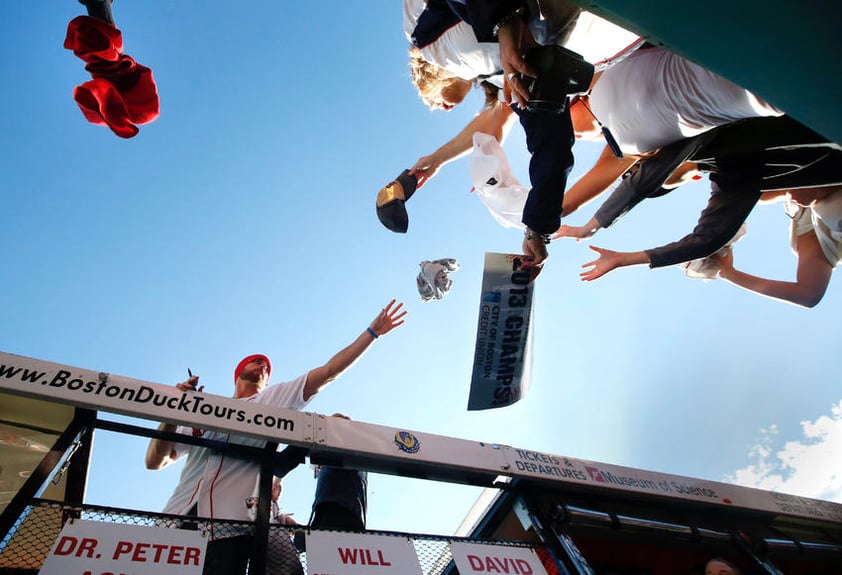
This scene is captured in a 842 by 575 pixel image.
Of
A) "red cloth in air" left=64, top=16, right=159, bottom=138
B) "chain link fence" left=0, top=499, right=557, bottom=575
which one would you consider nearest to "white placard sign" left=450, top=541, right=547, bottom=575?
"chain link fence" left=0, top=499, right=557, bottom=575

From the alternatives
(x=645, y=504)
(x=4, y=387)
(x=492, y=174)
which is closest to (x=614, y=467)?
(x=645, y=504)

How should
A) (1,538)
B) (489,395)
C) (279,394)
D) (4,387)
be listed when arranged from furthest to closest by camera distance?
(279,394)
(489,395)
(4,387)
(1,538)

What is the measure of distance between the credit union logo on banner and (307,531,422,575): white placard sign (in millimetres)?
403

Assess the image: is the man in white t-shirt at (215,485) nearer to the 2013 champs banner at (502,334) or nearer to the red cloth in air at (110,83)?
the 2013 champs banner at (502,334)

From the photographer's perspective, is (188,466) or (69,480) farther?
(188,466)

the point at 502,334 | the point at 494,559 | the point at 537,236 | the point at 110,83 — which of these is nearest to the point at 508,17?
the point at 537,236

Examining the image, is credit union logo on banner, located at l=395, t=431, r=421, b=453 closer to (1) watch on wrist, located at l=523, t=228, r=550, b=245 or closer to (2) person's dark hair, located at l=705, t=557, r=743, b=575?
(1) watch on wrist, located at l=523, t=228, r=550, b=245

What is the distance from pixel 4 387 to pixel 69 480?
0.48 meters

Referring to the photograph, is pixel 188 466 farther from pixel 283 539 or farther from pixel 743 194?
pixel 743 194

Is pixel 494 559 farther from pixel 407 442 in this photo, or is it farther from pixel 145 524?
pixel 145 524

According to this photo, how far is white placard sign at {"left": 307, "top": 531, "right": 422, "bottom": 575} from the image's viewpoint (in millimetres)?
1895

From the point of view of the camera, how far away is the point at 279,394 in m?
3.12

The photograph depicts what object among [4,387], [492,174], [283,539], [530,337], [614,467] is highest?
[492,174]

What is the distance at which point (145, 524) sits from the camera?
1799mm
